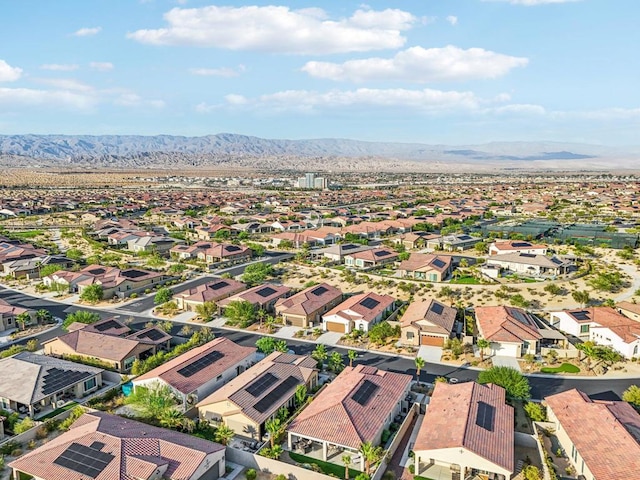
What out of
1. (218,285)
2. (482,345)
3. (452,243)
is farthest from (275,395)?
(452,243)

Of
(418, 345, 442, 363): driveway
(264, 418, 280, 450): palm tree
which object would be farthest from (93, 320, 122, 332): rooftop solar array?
(418, 345, 442, 363): driveway

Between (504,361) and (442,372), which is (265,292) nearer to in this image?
(442,372)

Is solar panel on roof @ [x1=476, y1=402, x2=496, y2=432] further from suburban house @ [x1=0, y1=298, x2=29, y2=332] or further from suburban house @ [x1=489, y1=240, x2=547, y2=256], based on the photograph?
suburban house @ [x1=489, y1=240, x2=547, y2=256]

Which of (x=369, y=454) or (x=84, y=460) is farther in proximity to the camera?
(x=369, y=454)

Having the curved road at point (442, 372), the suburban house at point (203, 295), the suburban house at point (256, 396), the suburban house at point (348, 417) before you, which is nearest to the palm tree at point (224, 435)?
the suburban house at point (256, 396)

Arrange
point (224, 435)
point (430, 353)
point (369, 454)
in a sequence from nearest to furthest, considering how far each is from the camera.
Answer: point (369, 454)
point (224, 435)
point (430, 353)

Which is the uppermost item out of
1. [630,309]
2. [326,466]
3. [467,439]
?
[630,309]

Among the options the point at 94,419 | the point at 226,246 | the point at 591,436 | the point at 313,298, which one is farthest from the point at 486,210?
the point at 94,419
